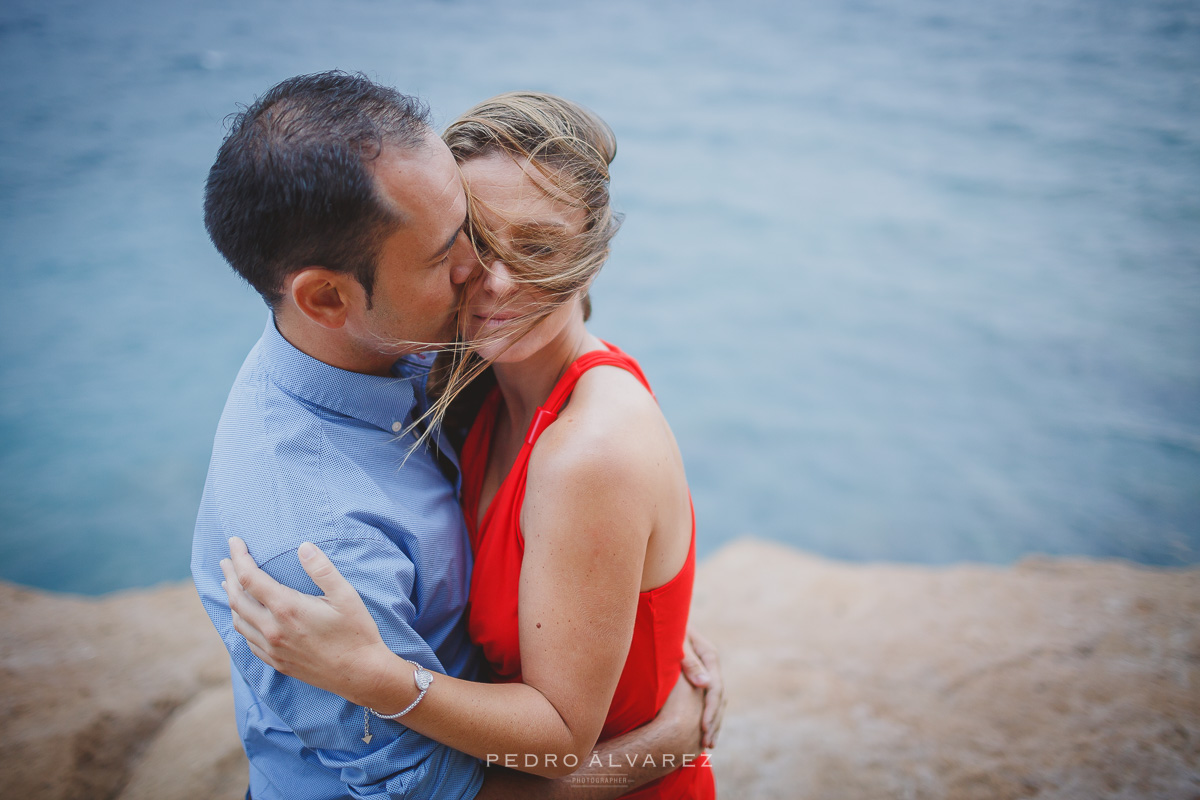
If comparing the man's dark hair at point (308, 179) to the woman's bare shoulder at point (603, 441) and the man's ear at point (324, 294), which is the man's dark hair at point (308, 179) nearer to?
the man's ear at point (324, 294)

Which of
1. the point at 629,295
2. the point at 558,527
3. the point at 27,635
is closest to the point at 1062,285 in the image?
the point at 629,295

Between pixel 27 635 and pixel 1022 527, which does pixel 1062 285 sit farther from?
pixel 27 635

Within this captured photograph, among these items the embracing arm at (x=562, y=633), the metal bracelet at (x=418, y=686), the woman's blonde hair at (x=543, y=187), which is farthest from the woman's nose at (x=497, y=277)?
the metal bracelet at (x=418, y=686)

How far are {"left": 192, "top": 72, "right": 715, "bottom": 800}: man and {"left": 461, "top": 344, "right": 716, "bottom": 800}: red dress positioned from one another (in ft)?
0.29

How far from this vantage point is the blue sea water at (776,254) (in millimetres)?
6695

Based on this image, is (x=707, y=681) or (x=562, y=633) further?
(x=707, y=681)

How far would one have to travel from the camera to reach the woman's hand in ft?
4.04

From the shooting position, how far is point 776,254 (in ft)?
36.6

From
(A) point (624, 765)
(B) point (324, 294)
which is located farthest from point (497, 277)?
(A) point (624, 765)

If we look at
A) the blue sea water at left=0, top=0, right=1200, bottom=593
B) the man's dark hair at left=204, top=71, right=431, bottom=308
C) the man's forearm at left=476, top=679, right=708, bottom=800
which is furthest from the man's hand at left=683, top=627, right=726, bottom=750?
the blue sea water at left=0, top=0, right=1200, bottom=593

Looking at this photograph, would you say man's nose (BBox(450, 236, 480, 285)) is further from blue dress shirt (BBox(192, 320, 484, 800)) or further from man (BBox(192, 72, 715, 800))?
blue dress shirt (BBox(192, 320, 484, 800))

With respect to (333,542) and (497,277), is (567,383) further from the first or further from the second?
(333,542)

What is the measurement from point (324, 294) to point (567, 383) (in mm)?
556

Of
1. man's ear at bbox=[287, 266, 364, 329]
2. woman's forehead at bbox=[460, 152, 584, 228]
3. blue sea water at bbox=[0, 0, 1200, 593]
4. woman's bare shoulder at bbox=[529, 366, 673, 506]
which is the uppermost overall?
woman's forehead at bbox=[460, 152, 584, 228]
